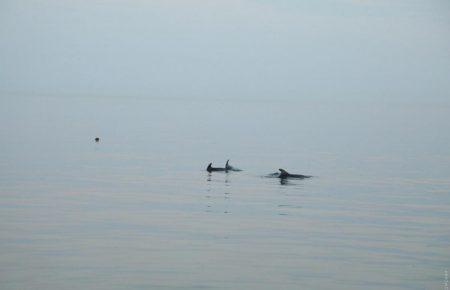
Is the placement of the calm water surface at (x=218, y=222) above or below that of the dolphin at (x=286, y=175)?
below

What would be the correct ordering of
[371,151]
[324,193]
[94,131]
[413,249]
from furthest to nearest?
1. [94,131]
2. [371,151]
3. [324,193]
4. [413,249]

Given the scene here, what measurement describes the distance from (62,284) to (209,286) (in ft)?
9.56

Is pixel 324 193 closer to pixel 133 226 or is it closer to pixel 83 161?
pixel 133 226

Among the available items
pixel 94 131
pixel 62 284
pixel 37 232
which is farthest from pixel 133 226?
pixel 94 131

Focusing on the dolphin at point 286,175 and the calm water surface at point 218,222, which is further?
the dolphin at point 286,175

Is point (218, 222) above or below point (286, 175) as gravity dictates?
below

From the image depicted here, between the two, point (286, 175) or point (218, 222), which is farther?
point (286, 175)

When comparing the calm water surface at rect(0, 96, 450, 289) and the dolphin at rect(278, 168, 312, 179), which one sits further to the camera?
the dolphin at rect(278, 168, 312, 179)

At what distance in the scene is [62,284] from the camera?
1730cm

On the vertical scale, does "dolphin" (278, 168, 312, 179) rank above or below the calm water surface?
above

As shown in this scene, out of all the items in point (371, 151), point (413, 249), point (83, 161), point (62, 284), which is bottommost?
point (62, 284)

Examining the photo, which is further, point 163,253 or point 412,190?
point 412,190

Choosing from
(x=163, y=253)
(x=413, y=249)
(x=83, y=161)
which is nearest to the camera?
(x=163, y=253)

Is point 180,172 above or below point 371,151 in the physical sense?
below
